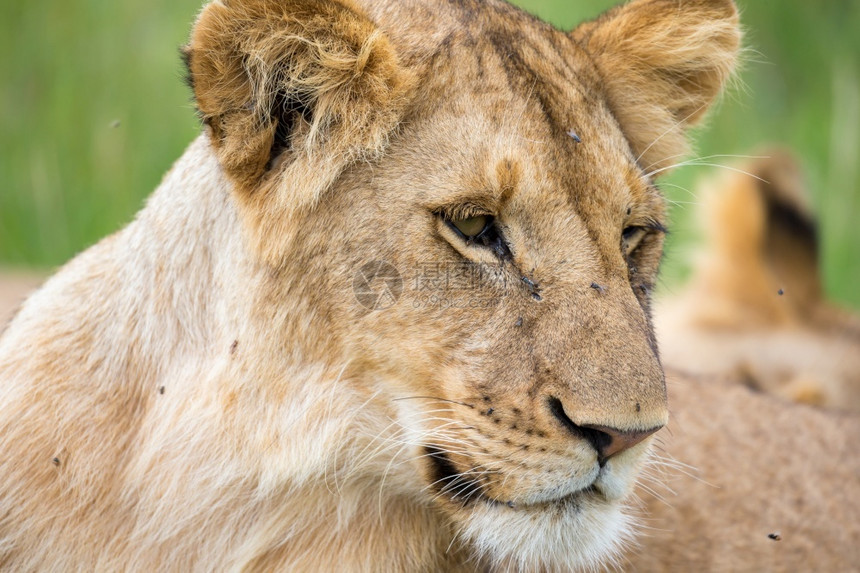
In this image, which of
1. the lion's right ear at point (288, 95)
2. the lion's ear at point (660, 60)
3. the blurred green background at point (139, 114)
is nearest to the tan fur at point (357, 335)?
the lion's right ear at point (288, 95)

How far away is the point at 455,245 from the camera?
2518 mm

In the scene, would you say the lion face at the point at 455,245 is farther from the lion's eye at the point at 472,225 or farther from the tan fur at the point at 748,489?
the tan fur at the point at 748,489

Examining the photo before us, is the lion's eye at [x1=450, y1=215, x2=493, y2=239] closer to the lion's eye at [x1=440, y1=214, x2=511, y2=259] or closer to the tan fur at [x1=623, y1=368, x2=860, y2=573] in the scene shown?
the lion's eye at [x1=440, y1=214, x2=511, y2=259]

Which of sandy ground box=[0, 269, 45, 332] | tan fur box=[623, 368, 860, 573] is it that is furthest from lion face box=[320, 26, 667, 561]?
sandy ground box=[0, 269, 45, 332]

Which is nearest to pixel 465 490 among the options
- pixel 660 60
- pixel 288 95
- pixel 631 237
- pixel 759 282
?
pixel 631 237

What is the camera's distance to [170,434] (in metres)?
2.73

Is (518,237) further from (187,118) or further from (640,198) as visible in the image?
(187,118)

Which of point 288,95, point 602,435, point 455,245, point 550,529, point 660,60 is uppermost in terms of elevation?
point 288,95

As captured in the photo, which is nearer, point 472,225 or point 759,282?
point 472,225

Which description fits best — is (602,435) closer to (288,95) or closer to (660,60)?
(288,95)

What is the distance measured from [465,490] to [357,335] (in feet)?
1.41

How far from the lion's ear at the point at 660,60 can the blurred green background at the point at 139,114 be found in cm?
310

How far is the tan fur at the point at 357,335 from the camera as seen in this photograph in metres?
2.45

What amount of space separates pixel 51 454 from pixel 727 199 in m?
4.87
